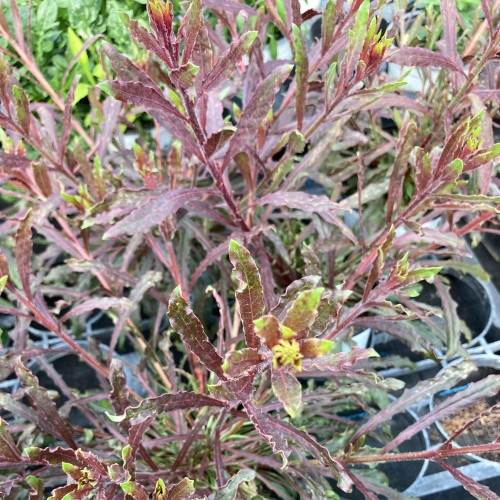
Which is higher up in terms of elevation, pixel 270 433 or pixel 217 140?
pixel 217 140

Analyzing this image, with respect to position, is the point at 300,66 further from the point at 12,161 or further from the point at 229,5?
the point at 12,161

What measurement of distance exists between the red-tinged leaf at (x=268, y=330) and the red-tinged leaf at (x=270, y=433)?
0.12m

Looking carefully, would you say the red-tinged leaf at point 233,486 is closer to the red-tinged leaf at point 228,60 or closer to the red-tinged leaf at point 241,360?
the red-tinged leaf at point 241,360

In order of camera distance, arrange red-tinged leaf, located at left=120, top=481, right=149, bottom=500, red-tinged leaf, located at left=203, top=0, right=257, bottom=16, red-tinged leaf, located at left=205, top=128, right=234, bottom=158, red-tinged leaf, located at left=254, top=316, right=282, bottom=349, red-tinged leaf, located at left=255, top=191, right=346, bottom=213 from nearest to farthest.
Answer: red-tinged leaf, located at left=254, top=316, right=282, bottom=349 < red-tinged leaf, located at left=120, top=481, right=149, bottom=500 < red-tinged leaf, located at left=205, top=128, right=234, bottom=158 < red-tinged leaf, located at left=255, top=191, right=346, bottom=213 < red-tinged leaf, located at left=203, top=0, right=257, bottom=16

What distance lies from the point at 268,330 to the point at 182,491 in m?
0.25

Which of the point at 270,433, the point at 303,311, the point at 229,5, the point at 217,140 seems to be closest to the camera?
the point at 303,311

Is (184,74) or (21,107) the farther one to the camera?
(21,107)

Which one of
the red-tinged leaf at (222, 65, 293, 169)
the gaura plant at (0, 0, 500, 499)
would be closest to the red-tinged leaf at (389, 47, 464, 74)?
the gaura plant at (0, 0, 500, 499)

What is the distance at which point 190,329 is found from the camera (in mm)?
499

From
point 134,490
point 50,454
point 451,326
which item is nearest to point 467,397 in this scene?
point 451,326

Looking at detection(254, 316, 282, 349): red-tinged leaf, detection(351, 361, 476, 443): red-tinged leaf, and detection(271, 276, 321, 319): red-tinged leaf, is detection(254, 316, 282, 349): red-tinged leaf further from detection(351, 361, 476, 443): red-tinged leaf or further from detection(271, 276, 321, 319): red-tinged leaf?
detection(351, 361, 476, 443): red-tinged leaf

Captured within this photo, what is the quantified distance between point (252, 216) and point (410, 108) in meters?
0.42

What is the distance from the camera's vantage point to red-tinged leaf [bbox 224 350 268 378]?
1.39 ft

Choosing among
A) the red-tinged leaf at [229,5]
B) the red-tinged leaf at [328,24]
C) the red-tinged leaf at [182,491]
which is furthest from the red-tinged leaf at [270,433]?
the red-tinged leaf at [229,5]
